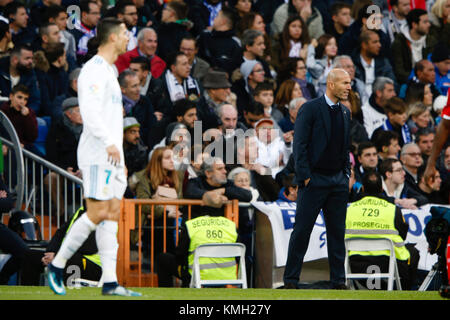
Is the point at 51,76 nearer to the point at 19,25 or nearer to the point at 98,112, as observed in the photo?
the point at 19,25

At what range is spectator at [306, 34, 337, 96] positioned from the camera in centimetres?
1595

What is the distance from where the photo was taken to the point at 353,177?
41.8 ft

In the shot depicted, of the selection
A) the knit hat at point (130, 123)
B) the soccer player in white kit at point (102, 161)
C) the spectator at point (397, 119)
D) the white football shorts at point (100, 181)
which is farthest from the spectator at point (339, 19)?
the white football shorts at point (100, 181)

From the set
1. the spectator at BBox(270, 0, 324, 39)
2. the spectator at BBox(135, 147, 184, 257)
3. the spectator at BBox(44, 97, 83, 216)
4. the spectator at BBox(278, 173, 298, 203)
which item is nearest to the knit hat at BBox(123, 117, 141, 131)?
the spectator at BBox(44, 97, 83, 216)

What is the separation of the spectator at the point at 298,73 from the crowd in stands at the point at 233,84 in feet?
0.07

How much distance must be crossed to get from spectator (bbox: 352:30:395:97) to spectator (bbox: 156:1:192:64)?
308cm

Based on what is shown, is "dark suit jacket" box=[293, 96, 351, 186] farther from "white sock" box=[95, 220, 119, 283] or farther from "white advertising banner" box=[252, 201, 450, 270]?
"white sock" box=[95, 220, 119, 283]

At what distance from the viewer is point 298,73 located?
15320 millimetres

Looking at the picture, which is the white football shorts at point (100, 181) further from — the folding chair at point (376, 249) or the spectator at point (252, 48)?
the spectator at point (252, 48)

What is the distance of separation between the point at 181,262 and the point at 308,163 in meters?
2.12

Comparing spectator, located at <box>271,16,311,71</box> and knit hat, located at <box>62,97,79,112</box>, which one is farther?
spectator, located at <box>271,16,311,71</box>

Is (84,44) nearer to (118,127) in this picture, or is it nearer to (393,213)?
(393,213)

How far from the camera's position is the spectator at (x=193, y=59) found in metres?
15.0
